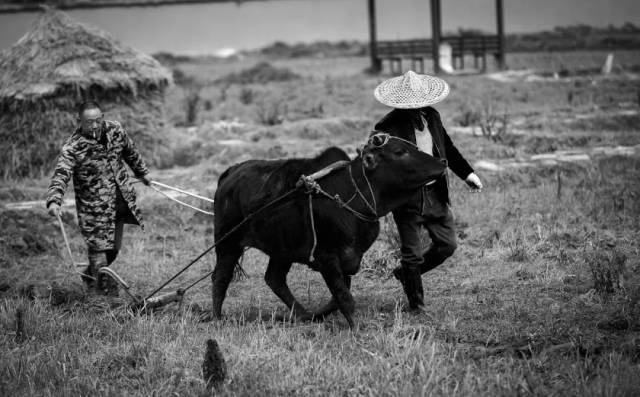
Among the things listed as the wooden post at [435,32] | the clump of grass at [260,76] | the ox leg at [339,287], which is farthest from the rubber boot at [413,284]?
the clump of grass at [260,76]

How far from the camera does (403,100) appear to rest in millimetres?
5730

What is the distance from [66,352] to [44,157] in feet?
25.6

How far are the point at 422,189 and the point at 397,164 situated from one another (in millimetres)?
374

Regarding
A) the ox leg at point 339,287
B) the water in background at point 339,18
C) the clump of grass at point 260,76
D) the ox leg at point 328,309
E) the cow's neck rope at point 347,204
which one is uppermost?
the water in background at point 339,18

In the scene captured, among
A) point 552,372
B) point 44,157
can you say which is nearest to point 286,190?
point 552,372

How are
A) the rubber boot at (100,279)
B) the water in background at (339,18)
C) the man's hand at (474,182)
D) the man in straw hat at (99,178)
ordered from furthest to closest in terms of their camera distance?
1. the water in background at (339,18)
2. the rubber boot at (100,279)
3. the man in straw hat at (99,178)
4. the man's hand at (474,182)

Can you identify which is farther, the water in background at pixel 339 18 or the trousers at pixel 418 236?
the water in background at pixel 339 18

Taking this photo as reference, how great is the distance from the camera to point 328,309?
5.98 metres

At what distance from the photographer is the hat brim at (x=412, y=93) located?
570 cm

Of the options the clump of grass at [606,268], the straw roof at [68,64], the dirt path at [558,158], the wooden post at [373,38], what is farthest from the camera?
the wooden post at [373,38]

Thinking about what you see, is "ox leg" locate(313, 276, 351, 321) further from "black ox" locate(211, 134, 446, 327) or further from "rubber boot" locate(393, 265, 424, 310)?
"rubber boot" locate(393, 265, 424, 310)

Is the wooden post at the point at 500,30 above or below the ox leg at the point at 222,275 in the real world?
above

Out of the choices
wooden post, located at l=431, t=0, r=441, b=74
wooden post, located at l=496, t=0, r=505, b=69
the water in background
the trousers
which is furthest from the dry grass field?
the water in background

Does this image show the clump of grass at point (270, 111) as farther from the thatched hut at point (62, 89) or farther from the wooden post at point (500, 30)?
the wooden post at point (500, 30)
